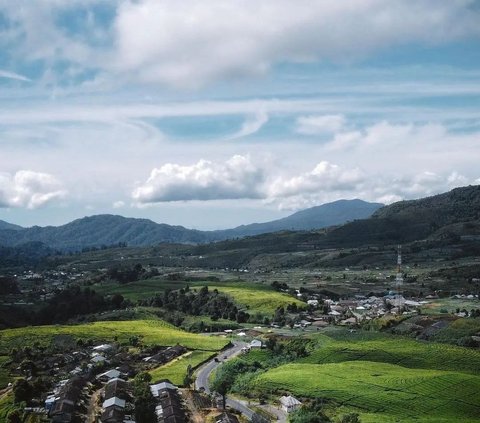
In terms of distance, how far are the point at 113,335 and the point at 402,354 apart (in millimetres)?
46030

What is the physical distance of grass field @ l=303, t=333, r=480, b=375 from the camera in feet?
228

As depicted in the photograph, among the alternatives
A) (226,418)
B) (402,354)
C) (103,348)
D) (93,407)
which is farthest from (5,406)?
(402,354)

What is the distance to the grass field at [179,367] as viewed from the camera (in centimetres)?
6594

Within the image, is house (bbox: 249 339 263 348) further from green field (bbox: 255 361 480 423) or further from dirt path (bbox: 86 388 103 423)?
dirt path (bbox: 86 388 103 423)

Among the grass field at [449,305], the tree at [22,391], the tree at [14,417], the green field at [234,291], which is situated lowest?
the grass field at [449,305]

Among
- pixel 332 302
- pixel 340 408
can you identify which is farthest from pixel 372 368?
pixel 332 302

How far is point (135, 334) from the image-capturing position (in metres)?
92.2

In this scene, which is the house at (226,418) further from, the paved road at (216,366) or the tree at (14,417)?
the tree at (14,417)

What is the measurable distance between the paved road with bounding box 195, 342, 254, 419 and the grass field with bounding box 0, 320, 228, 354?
2465mm

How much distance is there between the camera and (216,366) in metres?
73.1

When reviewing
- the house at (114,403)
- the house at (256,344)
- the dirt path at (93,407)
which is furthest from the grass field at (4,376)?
the house at (256,344)

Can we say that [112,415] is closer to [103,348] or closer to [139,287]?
[103,348]

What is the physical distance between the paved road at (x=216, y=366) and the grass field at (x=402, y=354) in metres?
12.0

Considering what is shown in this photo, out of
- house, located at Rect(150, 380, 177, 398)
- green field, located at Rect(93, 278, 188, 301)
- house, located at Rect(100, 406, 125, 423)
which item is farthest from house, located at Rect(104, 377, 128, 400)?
green field, located at Rect(93, 278, 188, 301)
